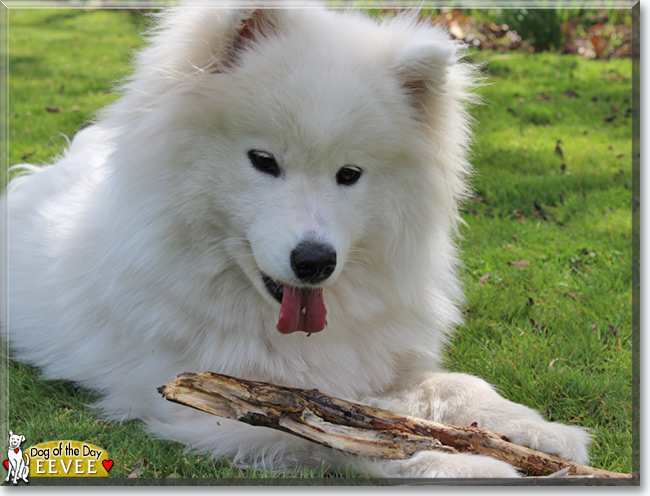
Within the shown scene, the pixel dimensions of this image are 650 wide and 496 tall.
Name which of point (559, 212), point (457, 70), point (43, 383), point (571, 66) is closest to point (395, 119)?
point (457, 70)

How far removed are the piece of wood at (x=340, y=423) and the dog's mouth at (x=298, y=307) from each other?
31cm

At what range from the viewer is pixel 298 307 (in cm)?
283

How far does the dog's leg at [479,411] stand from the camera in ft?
8.92

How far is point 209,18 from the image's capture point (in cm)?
275

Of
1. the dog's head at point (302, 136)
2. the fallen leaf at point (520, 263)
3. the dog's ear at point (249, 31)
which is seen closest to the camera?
the dog's head at point (302, 136)

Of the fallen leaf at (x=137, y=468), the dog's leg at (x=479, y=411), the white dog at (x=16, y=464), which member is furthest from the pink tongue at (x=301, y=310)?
the white dog at (x=16, y=464)

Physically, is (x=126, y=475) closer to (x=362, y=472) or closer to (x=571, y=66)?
(x=362, y=472)

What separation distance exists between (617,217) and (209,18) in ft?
13.5

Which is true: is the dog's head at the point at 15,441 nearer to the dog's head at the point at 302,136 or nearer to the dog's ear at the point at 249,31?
the dog's head at the point at 302,136

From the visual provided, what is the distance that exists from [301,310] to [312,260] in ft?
1.28

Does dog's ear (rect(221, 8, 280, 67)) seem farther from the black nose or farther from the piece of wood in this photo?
the piece of wood

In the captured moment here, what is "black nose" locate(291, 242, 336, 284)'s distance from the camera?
2531 mm

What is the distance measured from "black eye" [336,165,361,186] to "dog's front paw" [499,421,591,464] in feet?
3.89

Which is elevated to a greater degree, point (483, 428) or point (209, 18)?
point (209, 18)
